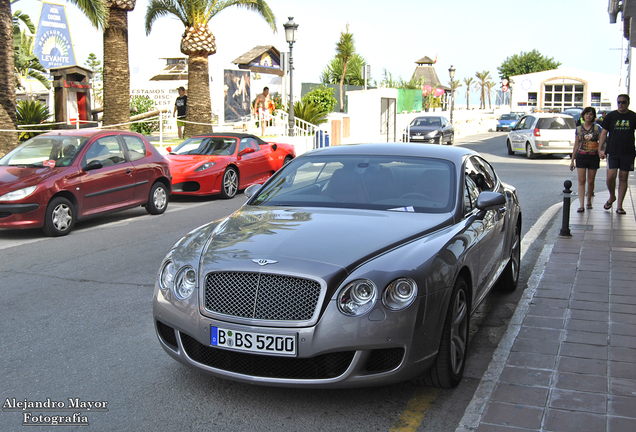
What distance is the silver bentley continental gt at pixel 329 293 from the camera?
3.42 meters

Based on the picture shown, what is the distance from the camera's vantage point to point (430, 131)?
30.8 meters

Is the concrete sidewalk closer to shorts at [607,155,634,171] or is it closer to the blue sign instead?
shorts at [607,155,634,171]

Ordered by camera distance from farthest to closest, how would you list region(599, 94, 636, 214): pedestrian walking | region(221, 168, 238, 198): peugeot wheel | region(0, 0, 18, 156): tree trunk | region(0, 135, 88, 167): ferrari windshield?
region(0, 0, 18, 156): tree trunk < region(221, 168, 238, 198): peugeot wheel < region(599, 94, 636, 214): pedestrian walking < region(0, 135, 88, 167): ferrari windshield

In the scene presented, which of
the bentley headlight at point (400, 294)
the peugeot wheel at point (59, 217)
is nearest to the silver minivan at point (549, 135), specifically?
the peugeot wheel at point (59, 217)

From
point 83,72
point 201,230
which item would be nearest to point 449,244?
point 201,230

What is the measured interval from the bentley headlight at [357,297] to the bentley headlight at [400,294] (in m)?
0.08

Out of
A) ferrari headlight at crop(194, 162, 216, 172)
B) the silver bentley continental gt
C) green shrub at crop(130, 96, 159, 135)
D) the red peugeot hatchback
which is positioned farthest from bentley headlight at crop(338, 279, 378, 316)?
green shrub at crop(130, 96, 159, 135)

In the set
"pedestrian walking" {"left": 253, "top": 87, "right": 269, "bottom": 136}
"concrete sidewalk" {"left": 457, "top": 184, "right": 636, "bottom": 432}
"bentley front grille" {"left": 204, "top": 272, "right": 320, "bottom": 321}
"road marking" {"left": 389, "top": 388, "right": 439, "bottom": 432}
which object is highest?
"pedestrian walking" {"left": 253, "top": 87, "right": 269, "bottom": 136}

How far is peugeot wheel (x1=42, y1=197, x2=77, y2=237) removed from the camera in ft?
30.5

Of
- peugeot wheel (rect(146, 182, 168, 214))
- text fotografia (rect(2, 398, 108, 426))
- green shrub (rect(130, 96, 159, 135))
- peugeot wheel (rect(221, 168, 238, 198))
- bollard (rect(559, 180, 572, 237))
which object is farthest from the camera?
green shrub (rect(130, 96, 159, 135))

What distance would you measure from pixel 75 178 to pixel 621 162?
848 cm

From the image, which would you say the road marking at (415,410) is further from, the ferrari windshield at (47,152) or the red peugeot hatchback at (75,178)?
the ferrari windshield at (47,152)

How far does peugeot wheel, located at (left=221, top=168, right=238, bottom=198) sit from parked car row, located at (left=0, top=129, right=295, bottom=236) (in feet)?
0.08

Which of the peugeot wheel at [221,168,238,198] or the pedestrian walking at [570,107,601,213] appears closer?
the pedestrian walking at [570,107,601,213]
